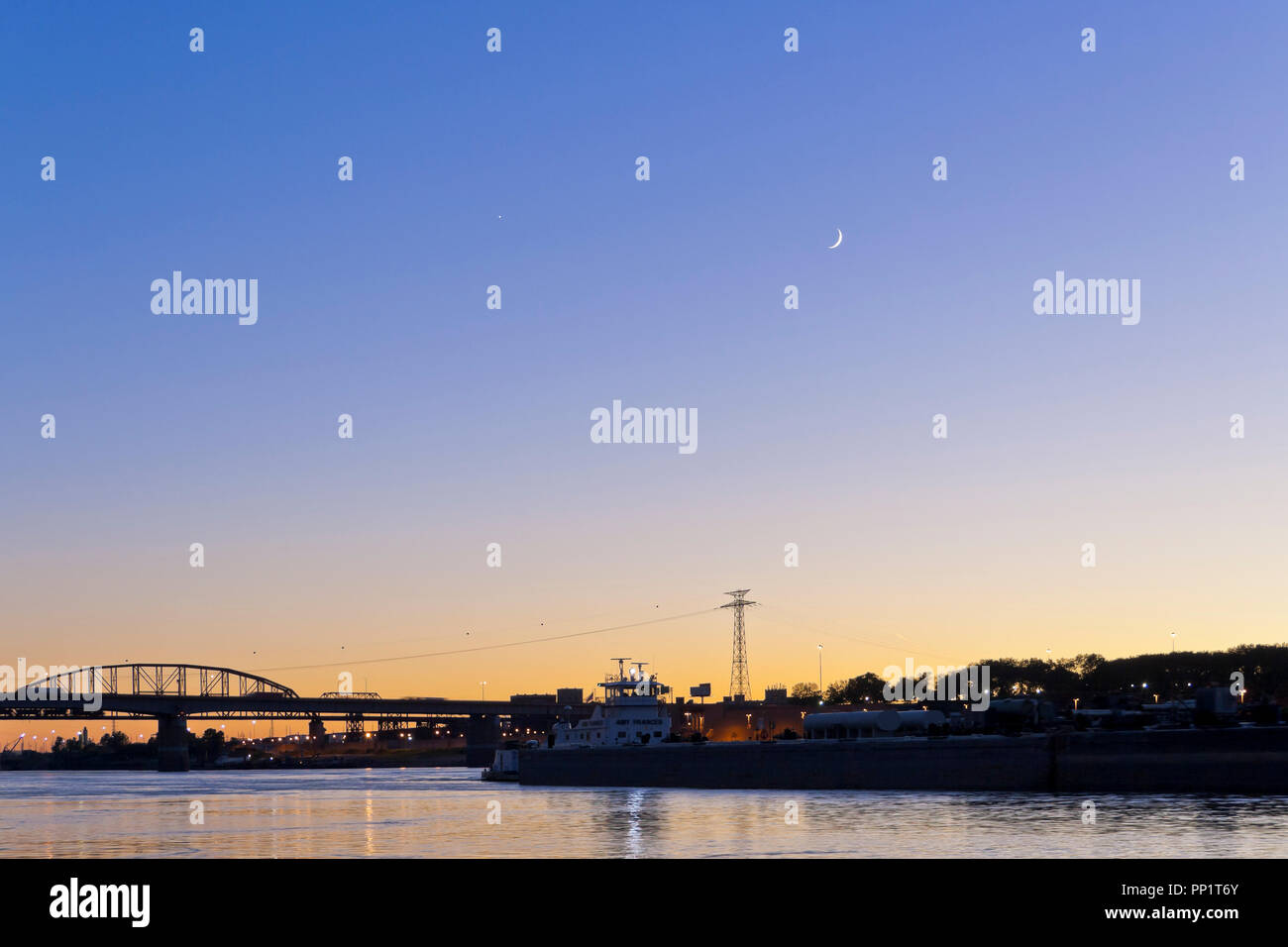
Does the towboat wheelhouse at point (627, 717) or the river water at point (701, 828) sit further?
the towboat wheelhouse at point (627, 717)

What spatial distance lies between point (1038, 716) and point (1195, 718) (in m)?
13.7

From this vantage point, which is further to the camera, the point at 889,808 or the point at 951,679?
the point at 951,679

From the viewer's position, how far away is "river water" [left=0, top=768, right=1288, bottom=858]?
47.4m

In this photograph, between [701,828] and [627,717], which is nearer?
[701,828]

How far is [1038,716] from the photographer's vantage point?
8806cm

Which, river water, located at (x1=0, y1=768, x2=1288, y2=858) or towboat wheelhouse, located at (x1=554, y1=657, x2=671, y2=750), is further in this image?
towboat wheelhouse, located at (x1=554, y1=657, x2=671, y2=750)

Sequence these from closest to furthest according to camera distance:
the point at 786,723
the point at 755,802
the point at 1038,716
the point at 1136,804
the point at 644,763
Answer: the point at 1136,804, the point at 755,802, the point at 1038,716, the point at 644,763, the point at 786,723

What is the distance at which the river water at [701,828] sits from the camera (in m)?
47.4

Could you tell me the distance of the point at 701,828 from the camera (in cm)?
6084
